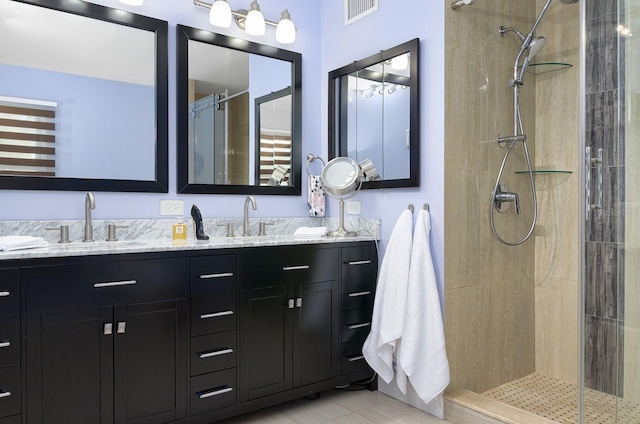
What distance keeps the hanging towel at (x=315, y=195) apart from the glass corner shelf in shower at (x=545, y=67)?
155cm

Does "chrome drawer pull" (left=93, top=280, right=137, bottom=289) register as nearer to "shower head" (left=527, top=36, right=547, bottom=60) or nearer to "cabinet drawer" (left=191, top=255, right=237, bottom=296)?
"cabinet drawer" (left=191, top=255, right=237, bottom=296)

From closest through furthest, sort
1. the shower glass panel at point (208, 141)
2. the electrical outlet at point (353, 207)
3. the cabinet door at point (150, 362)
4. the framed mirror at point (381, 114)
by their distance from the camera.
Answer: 1. the cabinet door at point (150, 362)
2. the framed mirror at point (381, 114)
3. the shower glass panel at point (208, 141)
4. the electrical outlet at point (353, 207)

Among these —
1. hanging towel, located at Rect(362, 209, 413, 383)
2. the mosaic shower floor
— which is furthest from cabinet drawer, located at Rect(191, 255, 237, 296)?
the mosaic shower floor

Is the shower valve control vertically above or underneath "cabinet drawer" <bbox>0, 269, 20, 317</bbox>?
above

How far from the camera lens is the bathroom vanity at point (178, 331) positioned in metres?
1.85

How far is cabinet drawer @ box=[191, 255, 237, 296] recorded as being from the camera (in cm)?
222

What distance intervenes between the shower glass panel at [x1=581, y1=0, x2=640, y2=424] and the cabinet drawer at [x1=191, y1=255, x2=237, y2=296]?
158 cm

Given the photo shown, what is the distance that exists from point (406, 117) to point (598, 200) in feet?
3.89

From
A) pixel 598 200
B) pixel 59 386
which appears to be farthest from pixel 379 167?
pixel 59 386

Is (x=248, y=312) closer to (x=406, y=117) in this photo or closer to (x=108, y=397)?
(x=108, y=397)

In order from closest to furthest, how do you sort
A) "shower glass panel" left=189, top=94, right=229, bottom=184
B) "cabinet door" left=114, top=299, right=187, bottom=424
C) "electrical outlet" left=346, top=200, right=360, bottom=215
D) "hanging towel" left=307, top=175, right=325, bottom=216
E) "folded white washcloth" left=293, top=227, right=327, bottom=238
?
"cabinet door" left=114, top=299, right=187, bottom=424, "shower glass panel" left=189, top=94, right=229, bottom=184, "folded white washcloth" left=293, top=227, right=327, bottom=238, "electrical outlet" left=346, top=200, right=360, bottom=215, "hanging towel" left=307, top=175, right=325, bottom=216

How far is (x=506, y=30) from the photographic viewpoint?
2.86m

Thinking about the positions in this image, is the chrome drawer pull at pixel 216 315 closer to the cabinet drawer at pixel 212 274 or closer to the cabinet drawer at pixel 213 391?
the cabinet drawer at pixel 212 274

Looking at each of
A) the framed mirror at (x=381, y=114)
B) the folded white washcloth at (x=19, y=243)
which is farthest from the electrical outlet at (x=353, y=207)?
the folded white washcloth at (x=19, y=243)
